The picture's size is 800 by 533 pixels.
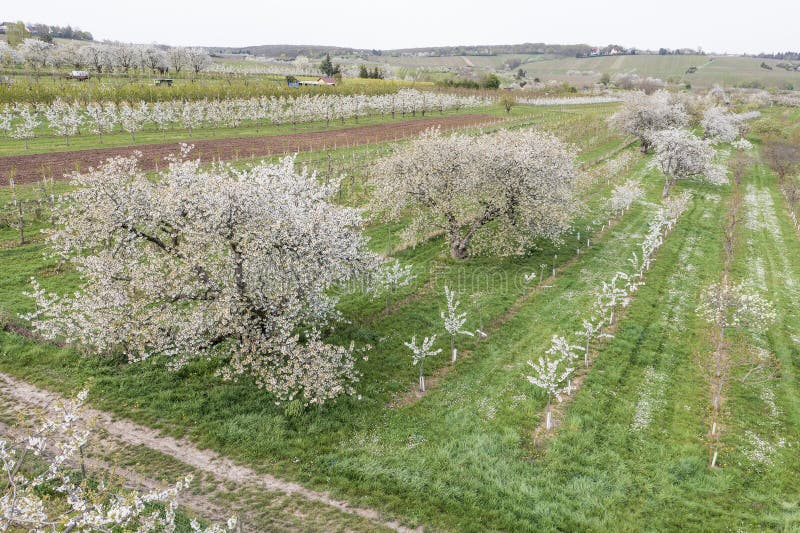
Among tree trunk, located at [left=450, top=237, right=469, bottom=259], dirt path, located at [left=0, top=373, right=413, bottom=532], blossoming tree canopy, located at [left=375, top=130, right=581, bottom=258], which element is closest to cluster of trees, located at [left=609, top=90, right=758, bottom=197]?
blossoming tree canopy, located at [left=375, top=130, right=581, bottom=258]

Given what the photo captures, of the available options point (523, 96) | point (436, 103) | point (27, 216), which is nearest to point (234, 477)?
point (27, 216)

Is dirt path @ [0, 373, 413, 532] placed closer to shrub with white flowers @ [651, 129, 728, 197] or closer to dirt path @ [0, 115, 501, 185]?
dirt path @ [0, 115, 501, 185]

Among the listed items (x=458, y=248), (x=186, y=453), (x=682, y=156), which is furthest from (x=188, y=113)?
(x=186, y=453)

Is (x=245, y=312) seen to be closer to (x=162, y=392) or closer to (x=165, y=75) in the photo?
(x=162, y=392)

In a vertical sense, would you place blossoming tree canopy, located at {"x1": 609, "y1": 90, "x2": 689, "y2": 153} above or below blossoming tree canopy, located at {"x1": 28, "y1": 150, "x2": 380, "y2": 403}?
above

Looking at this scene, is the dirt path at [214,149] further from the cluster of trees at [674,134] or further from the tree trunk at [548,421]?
the tree trunk at [548,421]

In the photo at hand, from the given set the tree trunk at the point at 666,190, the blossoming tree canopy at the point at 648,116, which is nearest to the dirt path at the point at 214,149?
the blossoming tree canopy at the point at 648,116
